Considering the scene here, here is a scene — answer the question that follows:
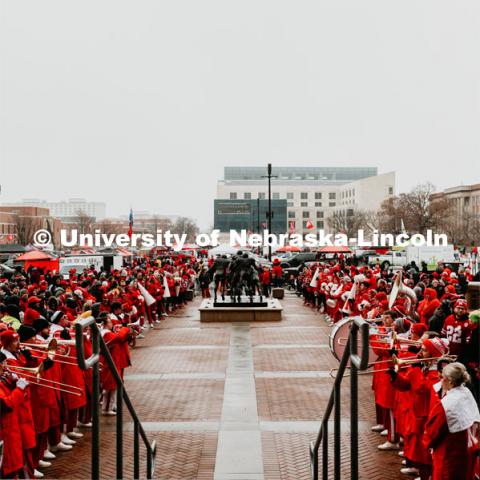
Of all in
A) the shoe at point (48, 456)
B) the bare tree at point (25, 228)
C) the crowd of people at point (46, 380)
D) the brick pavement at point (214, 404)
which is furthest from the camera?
the bare tree at point (25, 228)

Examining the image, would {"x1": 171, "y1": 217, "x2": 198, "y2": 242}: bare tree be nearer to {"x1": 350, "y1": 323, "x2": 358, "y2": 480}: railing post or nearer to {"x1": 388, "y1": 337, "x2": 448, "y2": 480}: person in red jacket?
{"x1": 388, "y1": 337, "x2": 448, "y2": 480}: person in red jacket

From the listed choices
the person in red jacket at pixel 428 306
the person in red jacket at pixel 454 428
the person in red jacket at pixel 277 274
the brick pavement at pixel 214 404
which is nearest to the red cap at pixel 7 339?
the brick pavement at pixel 214 404

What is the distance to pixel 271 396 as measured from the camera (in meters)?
12.1

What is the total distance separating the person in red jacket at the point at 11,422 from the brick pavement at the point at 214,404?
158 centimetres

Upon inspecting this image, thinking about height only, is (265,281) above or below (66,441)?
above

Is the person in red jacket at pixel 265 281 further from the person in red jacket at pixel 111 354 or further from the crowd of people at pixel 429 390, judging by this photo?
the person in red jacket at pixel 111 354

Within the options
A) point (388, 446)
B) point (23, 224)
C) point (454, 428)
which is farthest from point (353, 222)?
point (454, 428)

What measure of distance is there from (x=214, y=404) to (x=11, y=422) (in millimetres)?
5382

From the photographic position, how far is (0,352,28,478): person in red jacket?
21.2 ft

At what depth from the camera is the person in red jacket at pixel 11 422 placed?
646cm

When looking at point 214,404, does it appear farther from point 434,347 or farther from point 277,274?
point 277,274

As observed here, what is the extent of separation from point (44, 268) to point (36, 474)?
2362 centimetres

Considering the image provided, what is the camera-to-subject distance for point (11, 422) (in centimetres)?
664

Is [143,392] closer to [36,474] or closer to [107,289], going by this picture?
[36,474]
